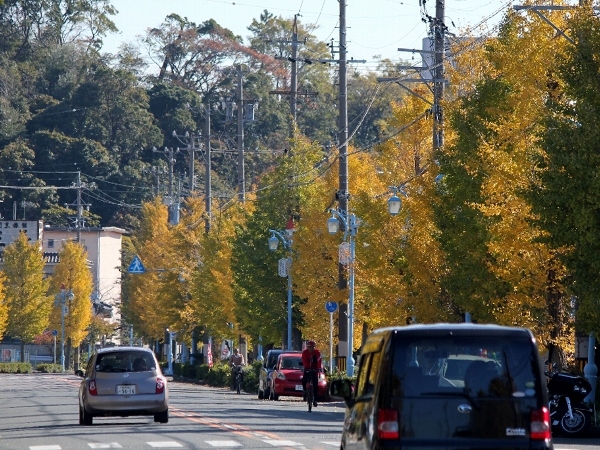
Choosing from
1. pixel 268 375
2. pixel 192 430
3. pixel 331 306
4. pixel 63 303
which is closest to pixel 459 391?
pixel 192 430

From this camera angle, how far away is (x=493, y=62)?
30.7m

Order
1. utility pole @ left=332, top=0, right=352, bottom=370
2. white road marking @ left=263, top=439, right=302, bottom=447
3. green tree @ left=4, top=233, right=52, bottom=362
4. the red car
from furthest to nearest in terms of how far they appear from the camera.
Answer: green tree @ left=4, top=233, right=52, bottom=362, utility pole @ left=332, top=0, right=352, bottom=370, the red car, white road marking @ left=263, top=439, right=302, bottom=447

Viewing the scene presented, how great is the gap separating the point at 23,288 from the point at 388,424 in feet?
298

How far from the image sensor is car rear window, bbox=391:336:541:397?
10.4m

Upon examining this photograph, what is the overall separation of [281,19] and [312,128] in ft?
63.0

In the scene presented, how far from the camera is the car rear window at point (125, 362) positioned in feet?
80.9

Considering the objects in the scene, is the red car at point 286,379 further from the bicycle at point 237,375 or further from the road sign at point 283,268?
the bicycle at point 237,375

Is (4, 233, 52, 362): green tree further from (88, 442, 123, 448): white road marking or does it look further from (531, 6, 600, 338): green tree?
(88, 442, 123, 448): white road marking

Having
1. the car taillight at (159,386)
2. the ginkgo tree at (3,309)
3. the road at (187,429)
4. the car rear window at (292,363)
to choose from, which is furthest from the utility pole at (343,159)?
the ginkgo tree at (3,309)

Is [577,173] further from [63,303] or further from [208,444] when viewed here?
[63,303]

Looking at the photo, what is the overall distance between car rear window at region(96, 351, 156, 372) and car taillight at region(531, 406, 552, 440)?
15.0 m

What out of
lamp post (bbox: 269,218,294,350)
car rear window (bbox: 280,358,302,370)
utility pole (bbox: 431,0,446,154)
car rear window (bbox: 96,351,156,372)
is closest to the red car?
car rear window (bbox: 280,358,302,370)

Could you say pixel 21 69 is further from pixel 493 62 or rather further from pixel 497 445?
pixel 497 445

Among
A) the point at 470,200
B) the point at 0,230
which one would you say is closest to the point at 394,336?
the point at 470,200
